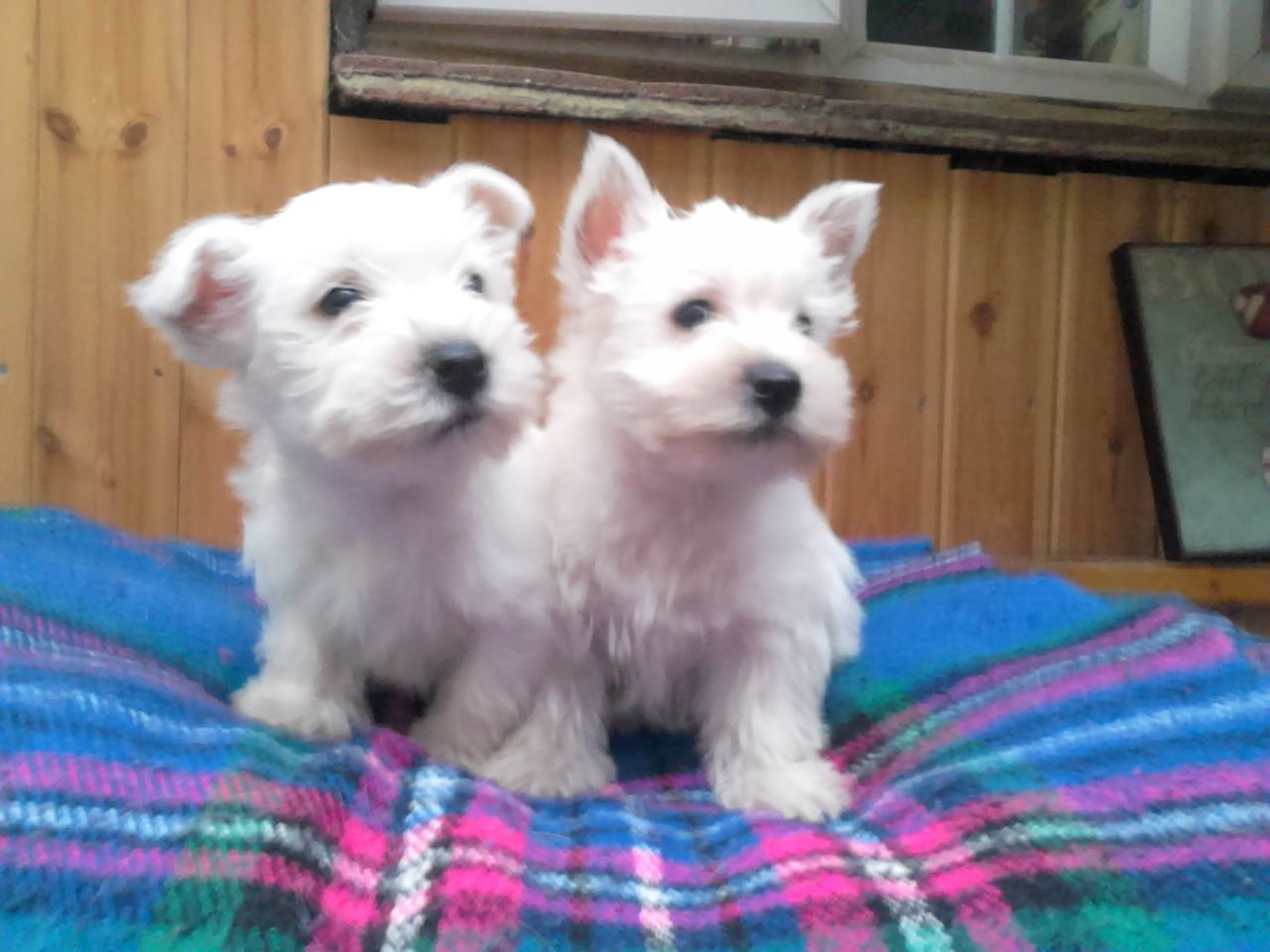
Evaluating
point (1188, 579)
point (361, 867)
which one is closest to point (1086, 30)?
point (1188, 579)

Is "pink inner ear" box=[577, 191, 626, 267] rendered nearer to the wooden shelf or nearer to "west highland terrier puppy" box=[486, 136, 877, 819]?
"west highland terrier puppy" box=[486, 136, 877, 819]

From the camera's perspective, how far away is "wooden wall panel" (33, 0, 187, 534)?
81.3 inches

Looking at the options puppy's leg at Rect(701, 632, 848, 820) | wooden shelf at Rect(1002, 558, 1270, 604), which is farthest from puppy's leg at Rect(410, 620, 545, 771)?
wooden shelf at Rect(1002, 558, 1270, 604)

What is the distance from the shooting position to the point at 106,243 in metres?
2.09

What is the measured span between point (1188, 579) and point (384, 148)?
2.11 meters

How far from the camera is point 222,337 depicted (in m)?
1.24

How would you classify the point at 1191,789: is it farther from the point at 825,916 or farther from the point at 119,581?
the point at 119,581

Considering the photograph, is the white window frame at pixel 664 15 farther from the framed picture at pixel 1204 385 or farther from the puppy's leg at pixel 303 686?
the puppy's leg at pixel 303 686

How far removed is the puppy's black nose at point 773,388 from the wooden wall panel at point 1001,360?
54.9 inches

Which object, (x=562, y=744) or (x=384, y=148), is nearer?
(x=562, y=744)

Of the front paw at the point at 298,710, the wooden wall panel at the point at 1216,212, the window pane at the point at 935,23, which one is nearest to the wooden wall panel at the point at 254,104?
the front paw at the point at 298,710

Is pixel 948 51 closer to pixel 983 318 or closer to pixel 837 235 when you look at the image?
pixel 983 318

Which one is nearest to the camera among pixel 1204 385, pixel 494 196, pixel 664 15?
pixel 494 196

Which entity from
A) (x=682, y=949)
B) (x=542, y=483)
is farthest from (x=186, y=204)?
(x=682, y=949)
